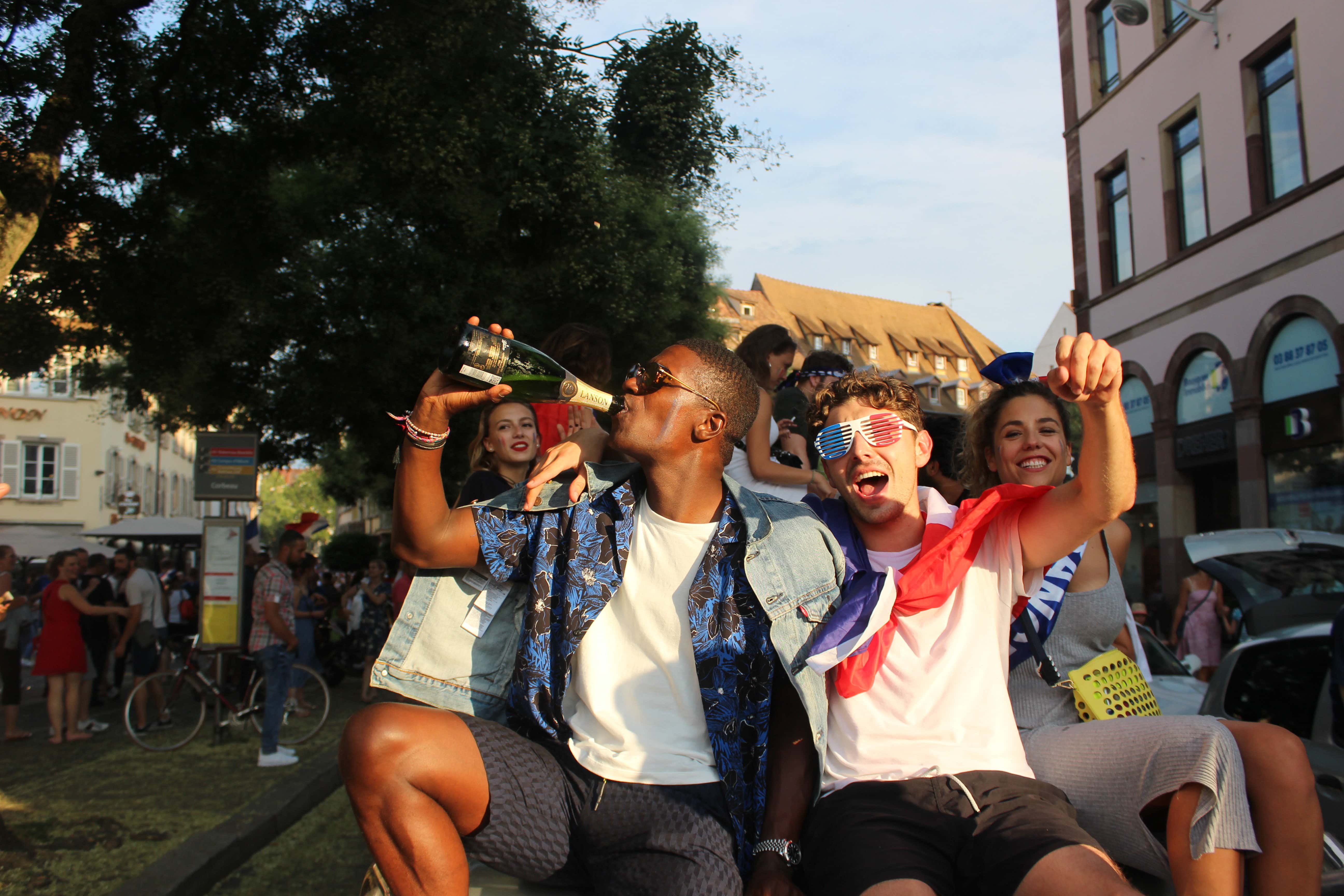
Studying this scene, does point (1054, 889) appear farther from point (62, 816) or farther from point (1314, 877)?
point (62, 816)

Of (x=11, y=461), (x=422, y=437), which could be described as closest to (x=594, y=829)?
(x=422, y=437)

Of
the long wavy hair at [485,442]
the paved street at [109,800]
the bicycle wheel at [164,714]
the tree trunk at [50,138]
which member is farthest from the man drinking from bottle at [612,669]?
the bicycle wheel at [164,714]

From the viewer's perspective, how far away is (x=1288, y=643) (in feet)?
14.6

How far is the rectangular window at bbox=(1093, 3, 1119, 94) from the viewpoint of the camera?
73.4 ft

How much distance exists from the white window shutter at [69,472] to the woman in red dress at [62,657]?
40.3 metres

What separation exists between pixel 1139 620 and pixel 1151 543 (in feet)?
39.8

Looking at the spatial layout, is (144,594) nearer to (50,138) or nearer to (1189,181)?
(50,138)

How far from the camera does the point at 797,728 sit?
101 inches

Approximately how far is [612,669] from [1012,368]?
158 cm

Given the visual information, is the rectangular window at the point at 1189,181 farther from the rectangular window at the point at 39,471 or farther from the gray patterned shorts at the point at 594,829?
the rectangular window at the point at 39,471

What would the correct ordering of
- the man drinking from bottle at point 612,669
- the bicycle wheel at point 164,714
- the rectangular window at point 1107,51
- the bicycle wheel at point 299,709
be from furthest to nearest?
the rectangular window at point 1107,51 < the bicycle wheel at point 299,709 < the bicycle wheel at point 164,714 < the man drinking from bottle at point 612,669

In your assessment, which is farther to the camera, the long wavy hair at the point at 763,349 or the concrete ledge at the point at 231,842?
the concrete ledge at the point at 231,842

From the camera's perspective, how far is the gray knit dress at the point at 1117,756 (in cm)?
219

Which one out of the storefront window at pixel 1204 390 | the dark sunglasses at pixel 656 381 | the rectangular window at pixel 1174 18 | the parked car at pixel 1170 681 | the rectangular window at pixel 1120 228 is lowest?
the parked car at pixel 1170 681
